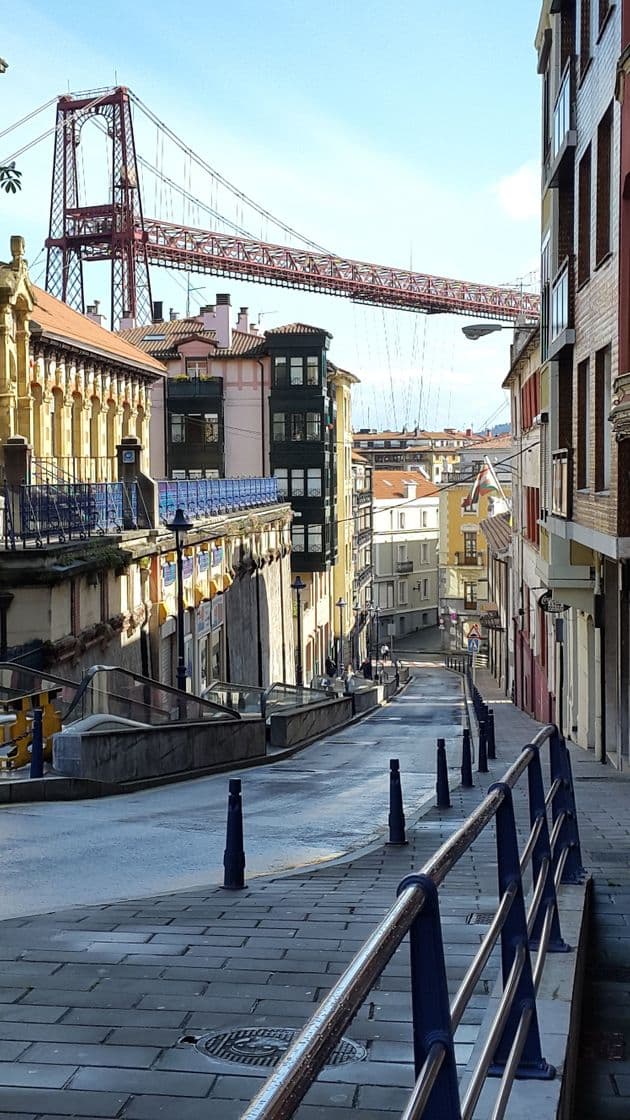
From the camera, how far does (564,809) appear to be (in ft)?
22.6

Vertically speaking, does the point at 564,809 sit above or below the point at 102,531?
below

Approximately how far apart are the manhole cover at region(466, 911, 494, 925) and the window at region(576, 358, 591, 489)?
41.3ft

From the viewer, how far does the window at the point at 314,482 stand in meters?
64.1

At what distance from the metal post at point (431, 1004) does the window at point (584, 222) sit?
18.4m

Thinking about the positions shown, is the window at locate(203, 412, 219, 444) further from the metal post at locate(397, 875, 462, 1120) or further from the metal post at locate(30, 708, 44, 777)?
the metal post at locate(397, 875, 462, 1120)

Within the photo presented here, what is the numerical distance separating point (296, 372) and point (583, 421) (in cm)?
4403

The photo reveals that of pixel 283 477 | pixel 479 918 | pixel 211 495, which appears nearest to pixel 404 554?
pixel 283 477

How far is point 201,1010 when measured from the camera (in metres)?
5.60

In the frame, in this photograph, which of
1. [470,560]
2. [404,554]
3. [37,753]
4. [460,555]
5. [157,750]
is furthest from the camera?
[404,554]

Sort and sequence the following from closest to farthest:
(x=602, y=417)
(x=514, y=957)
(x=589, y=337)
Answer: (x=514, y=957) < (x=602, y=417) < (x=589, y=337)

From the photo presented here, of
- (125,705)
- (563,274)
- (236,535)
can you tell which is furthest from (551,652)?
(125,705)

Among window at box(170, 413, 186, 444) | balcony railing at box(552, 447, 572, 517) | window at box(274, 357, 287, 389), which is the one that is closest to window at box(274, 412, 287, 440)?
window at box(274, 357, 287, 389)

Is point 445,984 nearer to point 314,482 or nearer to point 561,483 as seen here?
point 561,483

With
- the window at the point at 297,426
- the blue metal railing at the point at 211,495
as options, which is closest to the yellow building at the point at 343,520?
the window at the point at 297,426
